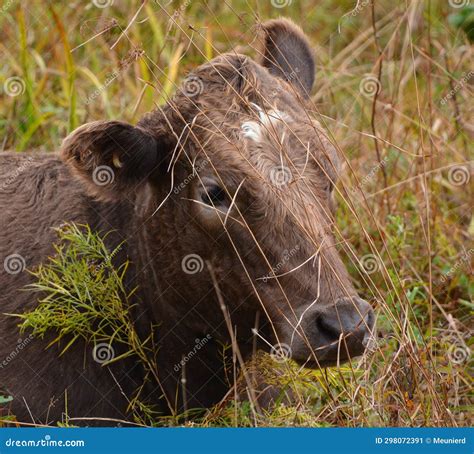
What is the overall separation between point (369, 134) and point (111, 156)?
1450mm

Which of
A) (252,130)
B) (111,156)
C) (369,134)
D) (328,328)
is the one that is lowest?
(328,328)

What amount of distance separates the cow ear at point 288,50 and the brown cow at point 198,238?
30cm

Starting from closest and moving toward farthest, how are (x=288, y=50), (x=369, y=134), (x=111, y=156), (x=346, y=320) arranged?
(x=346, y=320) < (x=111, y=156) < (x=369, y=134) < (x=288, y=50)

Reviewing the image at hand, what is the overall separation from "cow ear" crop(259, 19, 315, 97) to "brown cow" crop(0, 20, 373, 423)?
300mm

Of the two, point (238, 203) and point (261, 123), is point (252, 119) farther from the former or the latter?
point (238, 203)

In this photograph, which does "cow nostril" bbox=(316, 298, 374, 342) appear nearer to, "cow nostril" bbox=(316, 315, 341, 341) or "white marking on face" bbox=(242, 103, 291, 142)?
"cow nostril" bbox=(316, 315, 341, 341)

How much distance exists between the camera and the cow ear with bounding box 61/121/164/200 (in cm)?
513

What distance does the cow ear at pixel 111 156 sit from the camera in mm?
5133

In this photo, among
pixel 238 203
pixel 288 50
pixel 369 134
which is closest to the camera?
pixel 238 203

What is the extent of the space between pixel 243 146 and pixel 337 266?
76cm

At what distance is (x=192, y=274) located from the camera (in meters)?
5.31

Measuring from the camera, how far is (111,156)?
17.4 ft

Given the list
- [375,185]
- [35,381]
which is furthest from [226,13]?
[35,381]

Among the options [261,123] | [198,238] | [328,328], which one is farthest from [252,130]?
[328,328]
